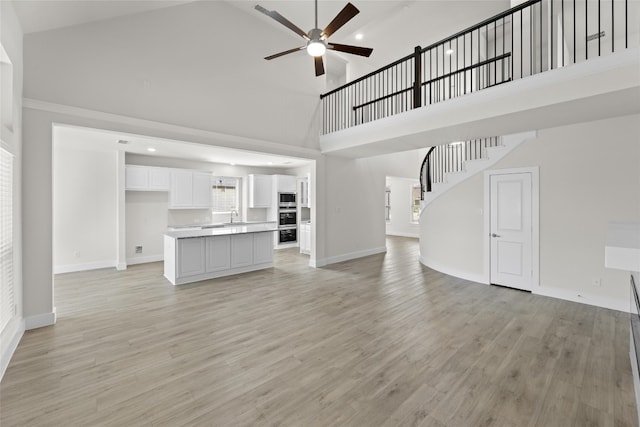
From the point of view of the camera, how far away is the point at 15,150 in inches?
115

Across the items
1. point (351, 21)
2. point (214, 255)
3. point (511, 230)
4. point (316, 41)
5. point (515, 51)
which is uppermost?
point (351, 21)

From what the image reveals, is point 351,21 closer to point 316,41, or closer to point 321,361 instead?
point 316,41

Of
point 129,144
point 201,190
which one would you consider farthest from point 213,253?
point 201,190

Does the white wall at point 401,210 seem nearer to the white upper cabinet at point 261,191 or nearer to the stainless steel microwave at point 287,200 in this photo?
the stainless steel microwave at point 287,200

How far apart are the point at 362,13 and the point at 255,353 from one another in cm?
641

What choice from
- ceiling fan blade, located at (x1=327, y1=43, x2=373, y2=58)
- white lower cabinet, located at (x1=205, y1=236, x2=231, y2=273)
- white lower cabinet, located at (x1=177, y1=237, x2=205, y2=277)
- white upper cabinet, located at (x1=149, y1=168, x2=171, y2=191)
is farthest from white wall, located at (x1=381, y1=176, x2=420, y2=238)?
white lower cabinet, located at (x1=177, y1=237, x2=205, y2=277)

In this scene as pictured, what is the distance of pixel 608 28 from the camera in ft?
19.7

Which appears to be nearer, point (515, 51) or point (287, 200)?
point (515, 51)

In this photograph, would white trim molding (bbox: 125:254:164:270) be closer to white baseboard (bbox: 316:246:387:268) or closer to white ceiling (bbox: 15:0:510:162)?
white ceiling (bbox: 15:0:510:162)

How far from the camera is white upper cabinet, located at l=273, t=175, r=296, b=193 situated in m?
8.68

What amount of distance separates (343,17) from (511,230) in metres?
4.28

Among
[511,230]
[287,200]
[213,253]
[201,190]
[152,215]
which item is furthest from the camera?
[287,200]

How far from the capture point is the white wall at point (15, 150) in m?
2.55

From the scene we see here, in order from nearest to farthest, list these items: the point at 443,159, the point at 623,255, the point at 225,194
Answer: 1. the point at 623,255
2. the point at 443,159
3. the point at 225,194
